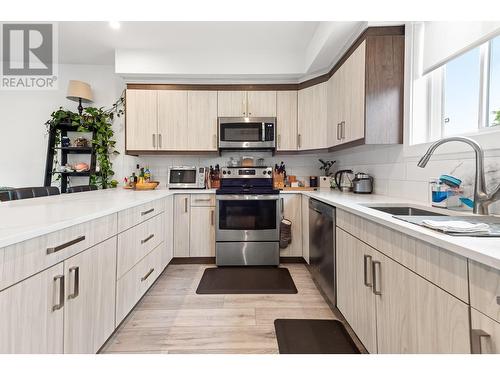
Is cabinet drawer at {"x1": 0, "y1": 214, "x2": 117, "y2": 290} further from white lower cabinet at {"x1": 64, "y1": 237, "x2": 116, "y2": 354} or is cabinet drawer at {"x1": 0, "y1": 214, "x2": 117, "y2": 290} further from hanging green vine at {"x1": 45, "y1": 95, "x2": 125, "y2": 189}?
hanging green vine at {"x1": 45, "y1": 95, "x2": 125, "y2": 189}

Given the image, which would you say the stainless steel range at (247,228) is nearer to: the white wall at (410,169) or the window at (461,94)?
the white wall at (410,169)

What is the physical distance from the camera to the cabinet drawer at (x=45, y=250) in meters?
0.80

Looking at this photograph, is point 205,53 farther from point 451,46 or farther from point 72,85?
point 451,46

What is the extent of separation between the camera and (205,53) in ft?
10.0

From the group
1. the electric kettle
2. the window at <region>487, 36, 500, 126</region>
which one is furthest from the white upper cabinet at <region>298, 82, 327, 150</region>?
the window at <region>487, 36, 500, 126</region>

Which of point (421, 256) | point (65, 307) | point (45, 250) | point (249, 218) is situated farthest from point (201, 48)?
point (421, 256)

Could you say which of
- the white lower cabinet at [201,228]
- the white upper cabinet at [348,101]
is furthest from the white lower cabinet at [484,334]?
the white lower cabinet at [201,228]

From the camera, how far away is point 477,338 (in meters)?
0.69

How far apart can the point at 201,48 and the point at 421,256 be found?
10.1 feet

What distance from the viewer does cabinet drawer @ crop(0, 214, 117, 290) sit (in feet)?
2.63

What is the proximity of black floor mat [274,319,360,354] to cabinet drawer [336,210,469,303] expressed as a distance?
2.30ft

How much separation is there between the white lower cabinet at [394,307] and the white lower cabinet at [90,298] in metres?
1.39
